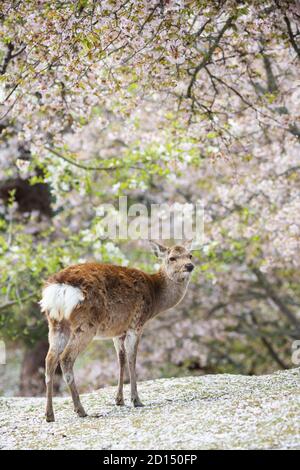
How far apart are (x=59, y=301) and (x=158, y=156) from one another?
6378mm

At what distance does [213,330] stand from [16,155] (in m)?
8.05

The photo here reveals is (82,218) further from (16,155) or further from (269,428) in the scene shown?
(269,428)

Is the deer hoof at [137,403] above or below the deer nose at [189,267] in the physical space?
below

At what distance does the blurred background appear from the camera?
8.22 meters

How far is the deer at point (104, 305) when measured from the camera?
8023 millimetres

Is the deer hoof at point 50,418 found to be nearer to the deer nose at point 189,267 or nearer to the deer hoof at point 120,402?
the deer hoof at point 120,402

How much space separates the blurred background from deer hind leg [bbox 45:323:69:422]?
268cm

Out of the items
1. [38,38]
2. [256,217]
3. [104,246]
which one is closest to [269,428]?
[38,38]

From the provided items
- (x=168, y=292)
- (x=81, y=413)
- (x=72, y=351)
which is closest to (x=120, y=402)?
(x=81, y=413)

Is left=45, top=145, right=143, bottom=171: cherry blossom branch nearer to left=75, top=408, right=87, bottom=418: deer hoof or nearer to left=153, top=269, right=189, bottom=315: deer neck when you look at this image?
left=153, top=269, right=189, bottom=315: deer neck

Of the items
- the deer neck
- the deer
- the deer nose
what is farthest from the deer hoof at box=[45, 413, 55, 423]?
the deer nose

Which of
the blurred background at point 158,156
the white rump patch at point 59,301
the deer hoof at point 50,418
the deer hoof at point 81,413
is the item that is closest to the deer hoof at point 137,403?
the deer hoof at point 81,413

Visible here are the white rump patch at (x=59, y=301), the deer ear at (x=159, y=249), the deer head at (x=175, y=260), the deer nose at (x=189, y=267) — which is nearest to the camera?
the white rump patch at (x=59, y=301)

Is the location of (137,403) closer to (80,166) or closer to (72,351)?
(72,351)
